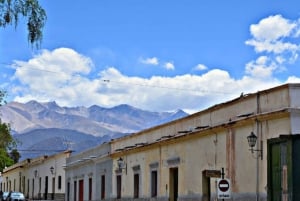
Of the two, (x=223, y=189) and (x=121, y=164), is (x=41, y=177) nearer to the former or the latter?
(x=121, y=164)

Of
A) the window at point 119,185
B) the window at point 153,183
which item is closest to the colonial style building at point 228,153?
the window at point 153,183

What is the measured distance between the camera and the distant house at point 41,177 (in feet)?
173

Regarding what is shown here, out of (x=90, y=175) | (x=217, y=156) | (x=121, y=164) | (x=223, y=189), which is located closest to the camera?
(x=223, y=189)

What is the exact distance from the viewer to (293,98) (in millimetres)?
18438

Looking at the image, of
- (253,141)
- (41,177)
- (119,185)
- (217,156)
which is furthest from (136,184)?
(41,177)

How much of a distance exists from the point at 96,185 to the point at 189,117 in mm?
15585

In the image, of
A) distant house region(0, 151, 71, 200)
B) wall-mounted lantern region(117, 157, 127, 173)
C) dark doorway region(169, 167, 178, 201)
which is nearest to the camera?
dark doorway region(169, 167, 178, 201)

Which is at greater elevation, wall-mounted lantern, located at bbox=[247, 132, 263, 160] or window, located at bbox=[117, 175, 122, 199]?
wall-mounted lantern, located at bbox=[247, 132, 263, 160]

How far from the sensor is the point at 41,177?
201ft

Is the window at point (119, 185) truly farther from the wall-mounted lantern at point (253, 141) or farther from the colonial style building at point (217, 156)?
the wall-mounted lantern at point (253, 141)

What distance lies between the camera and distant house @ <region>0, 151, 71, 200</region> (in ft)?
173

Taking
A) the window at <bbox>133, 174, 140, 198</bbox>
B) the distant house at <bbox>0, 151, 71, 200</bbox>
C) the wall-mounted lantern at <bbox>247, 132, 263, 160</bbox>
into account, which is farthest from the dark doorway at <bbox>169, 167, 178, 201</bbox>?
the distant house at <bbox>0, 151, 71, 200</bbox>

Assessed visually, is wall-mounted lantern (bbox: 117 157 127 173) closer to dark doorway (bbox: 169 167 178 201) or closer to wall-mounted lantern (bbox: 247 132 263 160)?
dark doorway (bbox: 169 167 178 201)

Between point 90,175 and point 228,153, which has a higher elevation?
point 228,153
